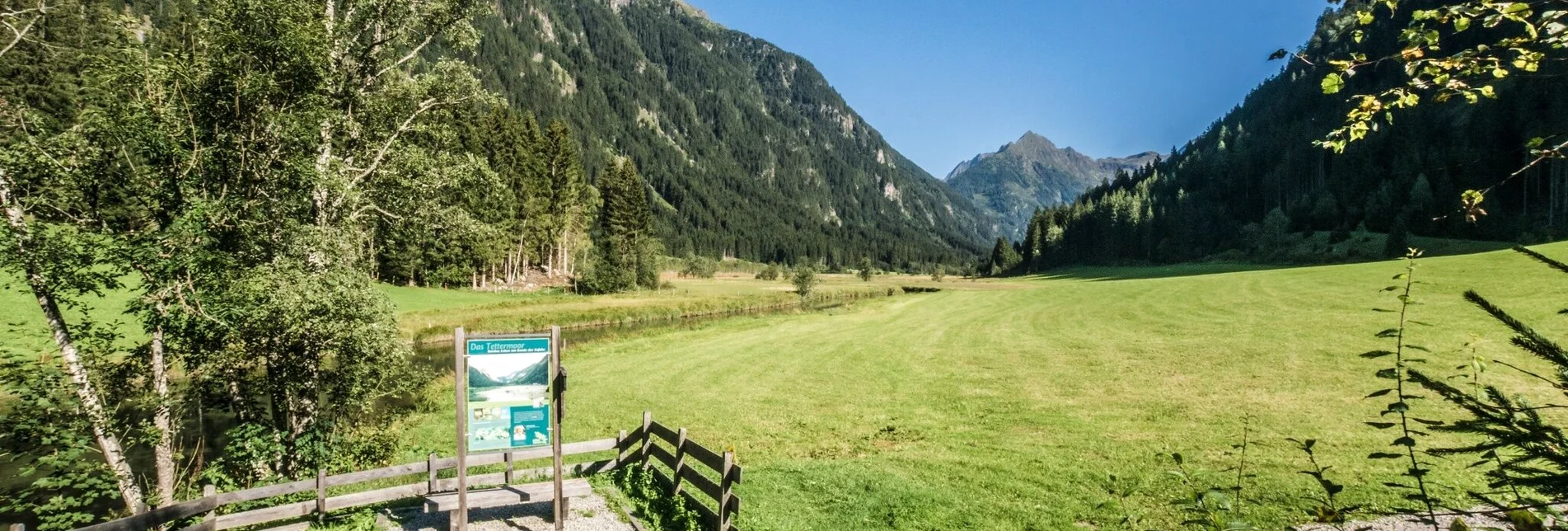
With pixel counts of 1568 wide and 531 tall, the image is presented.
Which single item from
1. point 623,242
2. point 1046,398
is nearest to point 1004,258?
point 623,242

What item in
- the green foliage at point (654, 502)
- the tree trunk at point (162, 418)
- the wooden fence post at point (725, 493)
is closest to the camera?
the wooden fence post at point (725, 493)

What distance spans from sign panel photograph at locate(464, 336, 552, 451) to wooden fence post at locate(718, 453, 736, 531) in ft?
9.92

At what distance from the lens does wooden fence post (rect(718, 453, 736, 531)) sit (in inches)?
403

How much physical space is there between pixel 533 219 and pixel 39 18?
5992cm

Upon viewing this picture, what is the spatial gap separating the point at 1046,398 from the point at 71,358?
66.5ft

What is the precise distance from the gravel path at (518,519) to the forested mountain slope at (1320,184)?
74.0m

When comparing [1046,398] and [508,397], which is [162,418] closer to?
[508,397]

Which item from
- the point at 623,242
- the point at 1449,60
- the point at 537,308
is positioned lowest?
the point at 537,308

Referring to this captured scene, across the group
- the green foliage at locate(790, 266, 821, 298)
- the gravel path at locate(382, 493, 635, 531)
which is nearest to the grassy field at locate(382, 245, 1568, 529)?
the gravel path at locate(382, 493, 635, 531)

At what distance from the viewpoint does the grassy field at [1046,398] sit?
11766 mm

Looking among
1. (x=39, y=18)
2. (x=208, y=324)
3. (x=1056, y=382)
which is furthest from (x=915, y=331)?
(x=39, y=18)

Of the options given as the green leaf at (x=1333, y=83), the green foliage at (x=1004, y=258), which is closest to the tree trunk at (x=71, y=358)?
the green leaf at (x=1333, y=83)

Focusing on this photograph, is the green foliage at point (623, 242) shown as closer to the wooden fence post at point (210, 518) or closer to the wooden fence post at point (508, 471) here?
the wooden fence post at point (508, 471)

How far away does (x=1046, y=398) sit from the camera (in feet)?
62.7
